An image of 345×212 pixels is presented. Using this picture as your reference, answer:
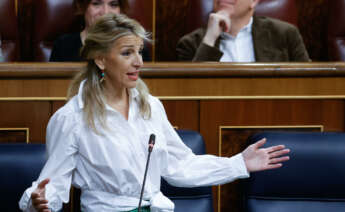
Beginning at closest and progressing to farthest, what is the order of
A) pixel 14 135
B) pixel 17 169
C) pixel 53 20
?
pixel 17 169, pixel 14 135, pixel 53 20

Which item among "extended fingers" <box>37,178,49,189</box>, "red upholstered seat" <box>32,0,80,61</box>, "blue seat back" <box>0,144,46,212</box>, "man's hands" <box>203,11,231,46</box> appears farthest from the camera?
"red upholstered seat" <box>32,0,80,61</box>

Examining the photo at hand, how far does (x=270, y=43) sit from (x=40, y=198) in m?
0.69

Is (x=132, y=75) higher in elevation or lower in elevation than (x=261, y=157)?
higher

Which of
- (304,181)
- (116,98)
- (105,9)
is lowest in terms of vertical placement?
(304,181)

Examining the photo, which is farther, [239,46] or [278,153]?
[239,46]

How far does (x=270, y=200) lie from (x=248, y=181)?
0.04m

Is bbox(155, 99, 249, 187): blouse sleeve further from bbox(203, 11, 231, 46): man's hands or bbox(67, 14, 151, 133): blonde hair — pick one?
bbox(203, 11, 231, 46): man's hands

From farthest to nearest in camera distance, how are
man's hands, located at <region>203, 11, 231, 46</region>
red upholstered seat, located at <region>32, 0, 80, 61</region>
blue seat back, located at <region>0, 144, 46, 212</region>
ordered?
red upholstered seat, located at <region>32, 0, 80, 61</region>, man's hands, located at <region>203, 11, 231, 46</region>, blue seat back, located at <region>0, 144, 46, 212</region>

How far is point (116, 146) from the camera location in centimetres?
82

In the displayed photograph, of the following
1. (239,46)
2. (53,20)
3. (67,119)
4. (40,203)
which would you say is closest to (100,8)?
(53,20)

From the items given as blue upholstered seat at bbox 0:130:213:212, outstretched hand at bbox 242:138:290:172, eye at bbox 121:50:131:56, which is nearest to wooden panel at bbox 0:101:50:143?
blue upholstered seat at bbox 0:130:213:212

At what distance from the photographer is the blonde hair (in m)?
0.83

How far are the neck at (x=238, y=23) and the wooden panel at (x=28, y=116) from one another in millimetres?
490

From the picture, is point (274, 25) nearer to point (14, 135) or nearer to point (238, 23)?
point (238, 23)
